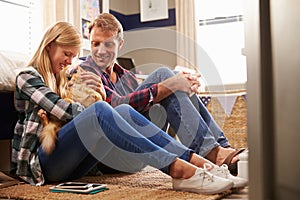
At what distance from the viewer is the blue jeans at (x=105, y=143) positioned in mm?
1430

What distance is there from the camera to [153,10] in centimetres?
404

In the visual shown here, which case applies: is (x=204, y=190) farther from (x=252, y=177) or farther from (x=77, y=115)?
(x=252, y=177)

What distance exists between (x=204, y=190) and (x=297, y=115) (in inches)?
34.7

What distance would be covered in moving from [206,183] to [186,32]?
260 centimetres

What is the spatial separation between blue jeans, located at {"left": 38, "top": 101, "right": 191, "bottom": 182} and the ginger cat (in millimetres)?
35

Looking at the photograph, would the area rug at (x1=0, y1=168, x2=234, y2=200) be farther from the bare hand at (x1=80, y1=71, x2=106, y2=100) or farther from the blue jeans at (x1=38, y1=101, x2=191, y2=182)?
the bare hand at (x1=80, y1=71, x2=106, y2=100)

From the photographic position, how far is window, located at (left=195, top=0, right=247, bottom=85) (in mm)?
3684

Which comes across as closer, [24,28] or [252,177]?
[252,177]

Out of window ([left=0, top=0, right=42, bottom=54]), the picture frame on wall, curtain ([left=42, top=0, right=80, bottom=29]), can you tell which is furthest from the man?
the picture frame on wall

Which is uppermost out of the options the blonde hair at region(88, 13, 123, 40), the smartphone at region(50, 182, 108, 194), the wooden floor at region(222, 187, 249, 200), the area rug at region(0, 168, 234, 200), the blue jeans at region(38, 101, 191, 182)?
the blonde hair at region(88, 13, 123, 40)

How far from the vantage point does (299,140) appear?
59 cm

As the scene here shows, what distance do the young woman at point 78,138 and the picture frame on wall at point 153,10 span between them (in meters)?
2.28

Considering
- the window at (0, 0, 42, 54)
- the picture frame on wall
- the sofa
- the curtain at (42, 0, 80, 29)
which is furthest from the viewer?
the picture frame on wall

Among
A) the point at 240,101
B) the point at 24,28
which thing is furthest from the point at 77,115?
the point at 240,101
